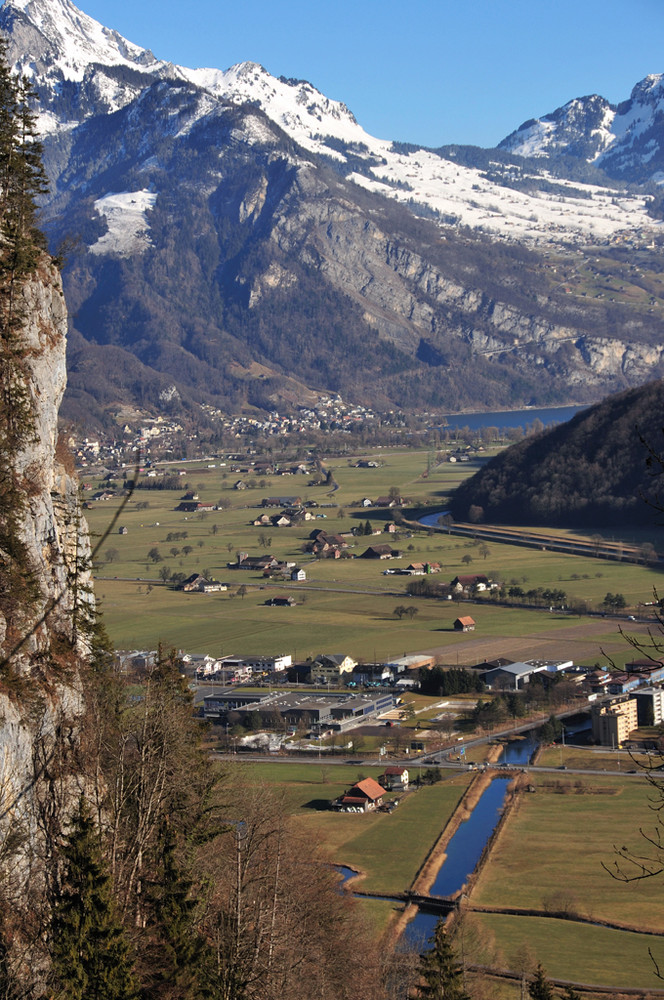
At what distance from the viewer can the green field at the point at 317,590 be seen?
51.9 meters

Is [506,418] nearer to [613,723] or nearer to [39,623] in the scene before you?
[613,723]

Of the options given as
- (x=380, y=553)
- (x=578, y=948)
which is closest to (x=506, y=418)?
(x=380, y=553)

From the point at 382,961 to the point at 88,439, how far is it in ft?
408

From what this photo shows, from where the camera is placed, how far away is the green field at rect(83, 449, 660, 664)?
5188 cm

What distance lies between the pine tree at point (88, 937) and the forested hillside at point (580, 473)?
229 feet

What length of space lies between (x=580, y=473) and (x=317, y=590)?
30.0 meters

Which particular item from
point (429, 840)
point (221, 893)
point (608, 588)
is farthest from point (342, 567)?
point (221, 893)

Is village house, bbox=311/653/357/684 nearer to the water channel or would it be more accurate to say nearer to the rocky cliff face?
the water channel

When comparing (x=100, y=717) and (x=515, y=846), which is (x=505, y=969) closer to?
(x=515, y=846)

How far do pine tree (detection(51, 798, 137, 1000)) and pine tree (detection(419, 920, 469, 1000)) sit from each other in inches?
224

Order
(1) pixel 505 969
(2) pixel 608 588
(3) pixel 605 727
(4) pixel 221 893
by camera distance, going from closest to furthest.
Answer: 1. (4) pixel 221 893
2. (1) pixel 505 969
3. (3) pixel 605 727
4. (2) pixel 608 588

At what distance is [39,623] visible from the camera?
1402 cm

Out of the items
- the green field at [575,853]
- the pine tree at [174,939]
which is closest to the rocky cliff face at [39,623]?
the pine tree at [174,939]

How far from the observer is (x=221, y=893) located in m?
17.2
